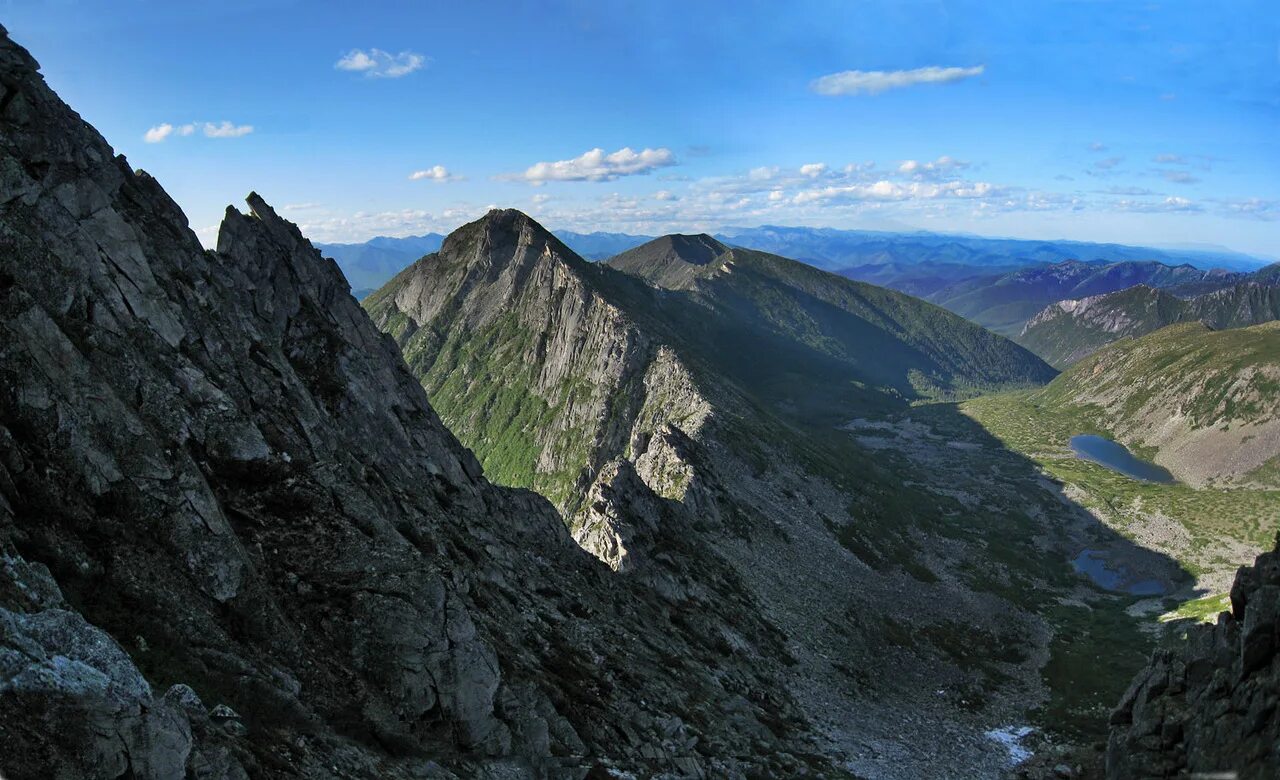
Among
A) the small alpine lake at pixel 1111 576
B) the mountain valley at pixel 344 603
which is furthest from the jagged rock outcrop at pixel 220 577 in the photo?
the small alpine lake at pixel 1111 576

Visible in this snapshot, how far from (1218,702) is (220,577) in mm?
40397

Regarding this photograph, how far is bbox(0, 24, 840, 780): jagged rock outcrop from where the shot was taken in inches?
671

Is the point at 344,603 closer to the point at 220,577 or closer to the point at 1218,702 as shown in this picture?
the point at 220,577

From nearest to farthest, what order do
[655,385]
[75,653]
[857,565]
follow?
[75,653], [857,565], [655,385]

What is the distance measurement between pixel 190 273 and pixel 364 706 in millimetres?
28408

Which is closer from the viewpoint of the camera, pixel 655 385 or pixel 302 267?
pixel 302 267

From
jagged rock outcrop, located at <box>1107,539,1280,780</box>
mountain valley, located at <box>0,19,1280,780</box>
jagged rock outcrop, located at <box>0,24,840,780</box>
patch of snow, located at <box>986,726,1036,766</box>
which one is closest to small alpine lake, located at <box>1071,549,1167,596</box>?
mountain valley, located at <box>0,19,1280,780</box>

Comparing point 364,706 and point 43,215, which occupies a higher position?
point 43,215

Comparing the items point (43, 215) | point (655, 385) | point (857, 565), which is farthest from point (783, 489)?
point (43, 215)

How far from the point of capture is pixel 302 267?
78625 mm

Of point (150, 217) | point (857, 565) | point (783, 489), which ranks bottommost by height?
point (857, 565)

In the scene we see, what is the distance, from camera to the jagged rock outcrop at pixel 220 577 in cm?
1705

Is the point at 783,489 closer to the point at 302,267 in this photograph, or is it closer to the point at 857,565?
the point at 857,565

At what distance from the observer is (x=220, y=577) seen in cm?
2328
